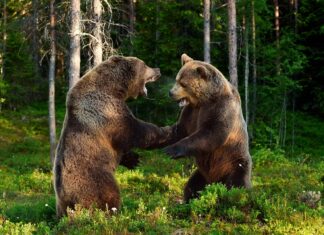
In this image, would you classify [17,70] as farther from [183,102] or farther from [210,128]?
[210,128]

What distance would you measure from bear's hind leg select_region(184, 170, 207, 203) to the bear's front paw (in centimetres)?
103

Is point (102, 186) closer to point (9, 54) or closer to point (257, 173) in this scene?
point (257, 173)

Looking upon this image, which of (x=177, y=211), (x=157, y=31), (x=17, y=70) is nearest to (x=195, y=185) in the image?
(x=177, y=211)

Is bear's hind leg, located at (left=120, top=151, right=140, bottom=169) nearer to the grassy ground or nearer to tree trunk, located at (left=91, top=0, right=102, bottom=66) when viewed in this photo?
the grassy ground

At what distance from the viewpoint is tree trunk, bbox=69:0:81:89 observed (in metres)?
16.5

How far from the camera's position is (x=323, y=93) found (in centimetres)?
2725

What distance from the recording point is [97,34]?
16.2m

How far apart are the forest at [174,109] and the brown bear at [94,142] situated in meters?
0.27

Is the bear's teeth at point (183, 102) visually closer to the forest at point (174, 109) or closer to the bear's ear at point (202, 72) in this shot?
the bear's ear at point (202, 72)

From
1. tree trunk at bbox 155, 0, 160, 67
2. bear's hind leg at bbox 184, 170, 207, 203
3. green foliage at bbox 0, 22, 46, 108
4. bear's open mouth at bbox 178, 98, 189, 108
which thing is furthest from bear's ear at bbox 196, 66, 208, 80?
green foliage at bbox 0, 22, 46, 108

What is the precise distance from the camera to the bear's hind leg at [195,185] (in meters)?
7.27

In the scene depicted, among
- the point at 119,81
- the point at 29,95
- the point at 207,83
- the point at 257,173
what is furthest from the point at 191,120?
the point at 29,95

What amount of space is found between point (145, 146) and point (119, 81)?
0.92 metres

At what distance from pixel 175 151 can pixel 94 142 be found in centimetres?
103
